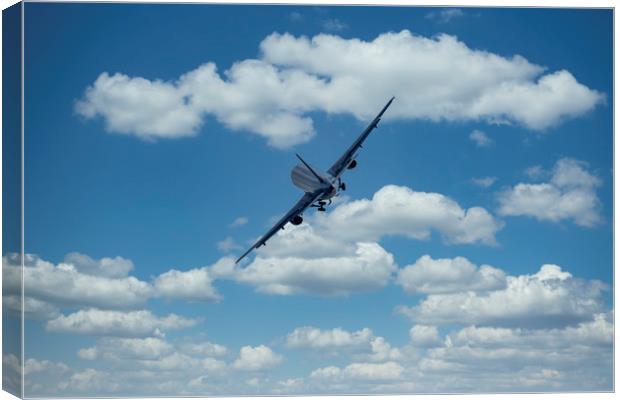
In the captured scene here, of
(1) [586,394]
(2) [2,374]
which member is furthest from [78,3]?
(1) [586,394]

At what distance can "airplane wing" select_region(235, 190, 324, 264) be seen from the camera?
205 feet

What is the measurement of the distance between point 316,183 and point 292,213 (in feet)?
13.1

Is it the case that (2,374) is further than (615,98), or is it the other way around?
(615,98)

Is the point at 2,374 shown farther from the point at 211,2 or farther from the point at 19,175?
the point at 211,2

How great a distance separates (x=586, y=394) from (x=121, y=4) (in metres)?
37.7

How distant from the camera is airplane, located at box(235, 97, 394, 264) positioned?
6047 cm

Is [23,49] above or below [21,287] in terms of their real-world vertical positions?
above

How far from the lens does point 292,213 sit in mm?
64062

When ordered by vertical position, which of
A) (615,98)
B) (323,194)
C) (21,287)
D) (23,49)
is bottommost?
(21,287)

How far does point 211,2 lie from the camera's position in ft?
202

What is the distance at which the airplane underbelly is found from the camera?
60.4m

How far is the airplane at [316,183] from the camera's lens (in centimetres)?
6047

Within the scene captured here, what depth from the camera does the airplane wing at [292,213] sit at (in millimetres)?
62500

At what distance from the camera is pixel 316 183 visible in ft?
200
